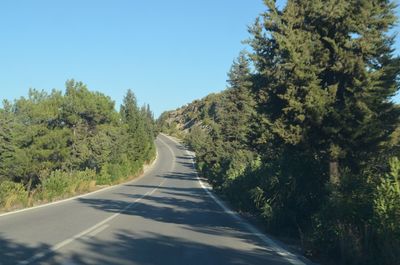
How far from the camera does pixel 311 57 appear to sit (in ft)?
43.4

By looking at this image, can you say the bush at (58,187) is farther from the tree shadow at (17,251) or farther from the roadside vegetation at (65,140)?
the tree shadow at (17,251)


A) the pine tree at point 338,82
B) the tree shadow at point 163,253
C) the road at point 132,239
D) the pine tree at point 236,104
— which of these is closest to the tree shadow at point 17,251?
the road at point 132,239

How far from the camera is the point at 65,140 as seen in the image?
55.8 meters

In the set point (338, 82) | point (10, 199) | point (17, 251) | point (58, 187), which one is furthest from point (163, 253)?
point (58, 187)

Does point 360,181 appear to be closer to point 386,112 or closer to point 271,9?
point 386,112

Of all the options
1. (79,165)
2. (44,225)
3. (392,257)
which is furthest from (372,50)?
(79,165)

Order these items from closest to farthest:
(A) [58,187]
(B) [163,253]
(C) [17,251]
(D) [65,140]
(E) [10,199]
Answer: (C) [17,251], (B) [163,253], (E) [10,199], (A) [58,187], (D) [65,140]

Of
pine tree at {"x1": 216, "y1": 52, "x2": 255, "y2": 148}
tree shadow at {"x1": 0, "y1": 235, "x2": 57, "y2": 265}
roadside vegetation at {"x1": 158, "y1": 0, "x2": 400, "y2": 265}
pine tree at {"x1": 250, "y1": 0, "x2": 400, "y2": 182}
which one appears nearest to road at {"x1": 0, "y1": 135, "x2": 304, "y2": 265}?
tree shadow at {"x1": 0, "y1": 235, "x2": 57, "y2": 265}

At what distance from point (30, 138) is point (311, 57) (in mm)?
43769

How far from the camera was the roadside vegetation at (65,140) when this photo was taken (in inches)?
1976

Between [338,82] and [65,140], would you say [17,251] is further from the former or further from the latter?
[65,140]

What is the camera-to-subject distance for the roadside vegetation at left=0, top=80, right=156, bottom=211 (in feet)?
165

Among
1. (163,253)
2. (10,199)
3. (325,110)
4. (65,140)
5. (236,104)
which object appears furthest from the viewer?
(65,140)

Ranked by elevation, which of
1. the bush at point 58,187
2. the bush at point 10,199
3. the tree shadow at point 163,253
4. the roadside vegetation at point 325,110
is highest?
the roadside vegetation at point 325,110
